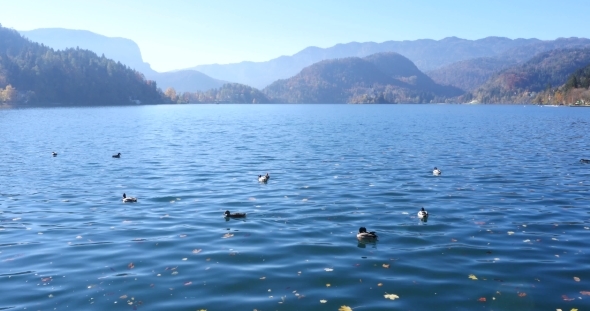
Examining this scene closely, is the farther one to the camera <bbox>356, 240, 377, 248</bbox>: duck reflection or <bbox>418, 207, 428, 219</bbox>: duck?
<bbox>418, 207, 428, 219</bbox>: duck

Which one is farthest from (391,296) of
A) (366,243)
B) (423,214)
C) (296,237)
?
(423,214)

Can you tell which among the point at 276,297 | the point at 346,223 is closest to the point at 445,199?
the point at 346,223

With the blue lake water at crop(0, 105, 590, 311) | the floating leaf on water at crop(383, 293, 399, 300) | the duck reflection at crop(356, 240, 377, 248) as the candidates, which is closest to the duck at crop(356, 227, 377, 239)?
the duck reflection at crop(356, 240, 377, 248)

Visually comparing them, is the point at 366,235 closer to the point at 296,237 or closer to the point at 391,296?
the point at 296,237

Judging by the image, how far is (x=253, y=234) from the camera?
858 inches

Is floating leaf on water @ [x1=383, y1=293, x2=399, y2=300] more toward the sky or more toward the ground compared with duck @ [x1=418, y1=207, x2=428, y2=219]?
more toward the ground

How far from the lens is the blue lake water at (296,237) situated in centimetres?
1488

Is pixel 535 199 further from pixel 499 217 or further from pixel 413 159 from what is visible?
pixel 413 159

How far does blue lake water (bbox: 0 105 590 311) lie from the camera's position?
14.9m

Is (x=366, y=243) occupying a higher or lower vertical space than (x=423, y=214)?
lower

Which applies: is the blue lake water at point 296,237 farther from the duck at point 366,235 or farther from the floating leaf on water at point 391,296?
the duck at point 366,235

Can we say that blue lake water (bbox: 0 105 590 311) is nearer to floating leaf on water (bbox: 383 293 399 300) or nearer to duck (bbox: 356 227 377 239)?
floating leaf on water (bbox: 383 293 399 300)

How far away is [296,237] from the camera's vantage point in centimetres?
2109

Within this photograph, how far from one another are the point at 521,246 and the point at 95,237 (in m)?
18.7
